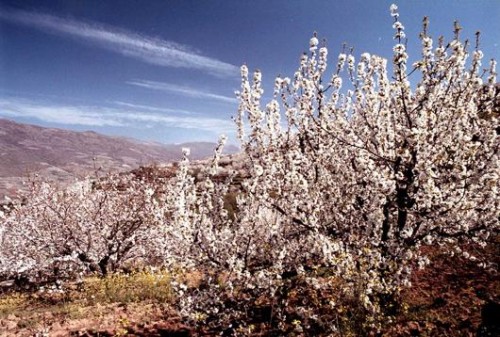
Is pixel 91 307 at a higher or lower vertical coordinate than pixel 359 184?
lower

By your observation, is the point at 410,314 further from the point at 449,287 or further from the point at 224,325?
the point at 224,325

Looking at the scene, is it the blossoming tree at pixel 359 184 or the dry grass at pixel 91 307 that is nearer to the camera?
the blossoming tree at pixel 359 184

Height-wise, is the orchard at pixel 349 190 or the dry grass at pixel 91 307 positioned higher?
the orchard at pixel 349 190

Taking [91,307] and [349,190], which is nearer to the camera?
[349,190]

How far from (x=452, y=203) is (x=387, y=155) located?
1.64m

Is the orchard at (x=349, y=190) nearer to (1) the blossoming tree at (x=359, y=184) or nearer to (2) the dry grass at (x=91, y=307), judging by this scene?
(1) the blossoming tree at (x=359, y=184)

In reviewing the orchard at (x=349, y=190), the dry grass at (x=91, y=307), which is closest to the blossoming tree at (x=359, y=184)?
the orchard at (x=349, y=190)

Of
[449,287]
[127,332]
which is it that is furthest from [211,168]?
[449,287]

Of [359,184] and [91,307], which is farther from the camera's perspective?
[91,307]

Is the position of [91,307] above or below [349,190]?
below

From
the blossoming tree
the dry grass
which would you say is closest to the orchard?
the blossoming tree

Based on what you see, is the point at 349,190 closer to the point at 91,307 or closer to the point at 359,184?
the point at 359,184

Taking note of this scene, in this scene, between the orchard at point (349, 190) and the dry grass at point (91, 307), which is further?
the dry grass at point (91, 307)

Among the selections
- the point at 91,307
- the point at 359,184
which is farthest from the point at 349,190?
the point at 91,307
